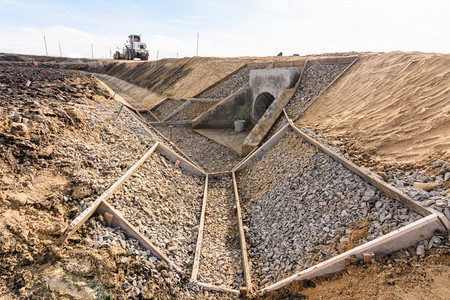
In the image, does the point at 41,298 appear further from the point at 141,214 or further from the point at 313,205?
the point at 313,205

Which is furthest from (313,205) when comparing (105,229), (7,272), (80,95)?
(80,95)

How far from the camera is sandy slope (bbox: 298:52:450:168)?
7.19 metres

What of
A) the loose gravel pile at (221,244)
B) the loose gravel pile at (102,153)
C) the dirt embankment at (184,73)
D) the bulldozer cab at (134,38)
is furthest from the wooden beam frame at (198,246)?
the bulldozer cab at (134,38)

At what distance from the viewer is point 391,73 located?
1099 centimetres

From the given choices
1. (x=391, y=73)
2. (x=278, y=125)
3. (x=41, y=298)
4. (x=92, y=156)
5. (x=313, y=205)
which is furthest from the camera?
(x=278, y=125)

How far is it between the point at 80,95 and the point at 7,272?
443 inches

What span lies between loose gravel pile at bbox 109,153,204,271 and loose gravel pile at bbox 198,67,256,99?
37.6 ft

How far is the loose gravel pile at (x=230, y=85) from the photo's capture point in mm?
21031

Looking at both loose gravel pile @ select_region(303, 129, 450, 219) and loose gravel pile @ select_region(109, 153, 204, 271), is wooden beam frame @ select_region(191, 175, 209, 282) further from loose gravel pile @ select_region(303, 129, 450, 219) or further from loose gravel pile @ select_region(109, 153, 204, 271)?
loose gravel pile @ select_region(303, 129, 450, 219)

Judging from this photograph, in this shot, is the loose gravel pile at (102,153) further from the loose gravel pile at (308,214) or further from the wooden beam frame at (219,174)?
the loose gravel pile at (308,214)

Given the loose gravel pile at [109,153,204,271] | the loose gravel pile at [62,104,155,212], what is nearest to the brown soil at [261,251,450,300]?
the loose gravel pile at [109,153,204,271]

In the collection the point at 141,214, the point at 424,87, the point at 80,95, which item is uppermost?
the point at 424,87

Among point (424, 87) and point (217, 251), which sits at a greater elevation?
point (424, 87)

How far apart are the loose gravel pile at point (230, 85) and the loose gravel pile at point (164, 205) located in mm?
11447
